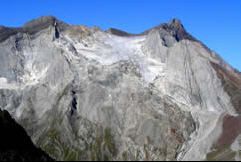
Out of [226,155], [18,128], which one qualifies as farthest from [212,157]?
[18,128]

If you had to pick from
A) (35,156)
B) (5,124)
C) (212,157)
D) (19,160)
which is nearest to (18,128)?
(5,124)

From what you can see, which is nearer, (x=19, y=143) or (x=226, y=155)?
(x=19, y=143)

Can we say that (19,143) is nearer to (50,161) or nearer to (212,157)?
(50,161)

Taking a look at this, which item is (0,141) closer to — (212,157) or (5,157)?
(5,157)

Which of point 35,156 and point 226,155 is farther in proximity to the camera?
point 226,155

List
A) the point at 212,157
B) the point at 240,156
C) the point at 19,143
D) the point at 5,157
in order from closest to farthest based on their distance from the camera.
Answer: the point at 5,157
the point at 19,143
the point at 240,156
the point at 212,157

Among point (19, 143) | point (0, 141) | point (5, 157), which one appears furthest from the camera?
point (19, 143)
